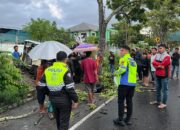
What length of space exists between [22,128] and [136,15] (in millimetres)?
16262

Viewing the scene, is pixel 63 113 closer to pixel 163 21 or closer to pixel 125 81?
pixel 125 81

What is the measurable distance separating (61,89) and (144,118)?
3.75 m

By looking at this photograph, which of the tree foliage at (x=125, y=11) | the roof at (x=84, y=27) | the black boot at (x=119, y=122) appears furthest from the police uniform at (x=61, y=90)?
the roof at (x=84, y=27)

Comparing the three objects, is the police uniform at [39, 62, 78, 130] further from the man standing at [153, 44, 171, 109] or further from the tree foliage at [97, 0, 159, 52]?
the tree foliage at [97, 0, 159, 52]

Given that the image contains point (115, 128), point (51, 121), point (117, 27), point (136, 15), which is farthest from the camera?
point (117, 27)

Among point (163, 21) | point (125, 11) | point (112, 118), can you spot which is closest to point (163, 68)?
point (112, 118)

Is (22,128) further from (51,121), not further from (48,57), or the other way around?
(48,57)

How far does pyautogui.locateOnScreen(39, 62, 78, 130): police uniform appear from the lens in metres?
6.84

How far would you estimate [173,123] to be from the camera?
9391 mm

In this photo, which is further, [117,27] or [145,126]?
[117,27]

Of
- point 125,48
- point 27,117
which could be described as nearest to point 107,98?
point 27,117

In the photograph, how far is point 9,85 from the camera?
12.9m

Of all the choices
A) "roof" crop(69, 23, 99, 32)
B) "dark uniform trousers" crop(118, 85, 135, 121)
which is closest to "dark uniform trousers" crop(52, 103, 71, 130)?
"dark uniform trousers" crop(118, 85, 135, 121)

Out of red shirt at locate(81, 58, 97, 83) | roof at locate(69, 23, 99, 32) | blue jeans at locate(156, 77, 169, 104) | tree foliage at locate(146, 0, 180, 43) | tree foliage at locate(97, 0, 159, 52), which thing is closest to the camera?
blue jeans at locate(156, 77, 169, 104)
